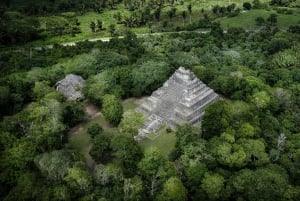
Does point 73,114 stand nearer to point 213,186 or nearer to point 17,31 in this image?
point 213,186

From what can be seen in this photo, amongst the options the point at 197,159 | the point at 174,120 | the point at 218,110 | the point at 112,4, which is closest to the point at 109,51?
the point at 174,120

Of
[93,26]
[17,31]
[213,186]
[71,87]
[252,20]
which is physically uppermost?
[17,31]

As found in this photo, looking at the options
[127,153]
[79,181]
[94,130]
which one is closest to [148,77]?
[94,130]

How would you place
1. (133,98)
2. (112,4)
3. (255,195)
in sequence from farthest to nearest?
(112,4) < (133,98) < (255,195)

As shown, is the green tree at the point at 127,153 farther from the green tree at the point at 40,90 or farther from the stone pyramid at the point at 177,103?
the green tree at the point at 40,90

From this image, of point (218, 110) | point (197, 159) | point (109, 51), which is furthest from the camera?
point (109, 51)

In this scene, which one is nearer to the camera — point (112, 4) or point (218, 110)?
point (218, 110)

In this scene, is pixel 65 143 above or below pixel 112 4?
below

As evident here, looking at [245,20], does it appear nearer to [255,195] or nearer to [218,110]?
[218,110]
